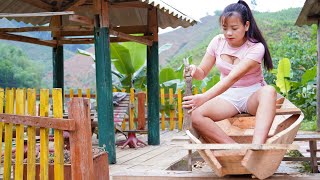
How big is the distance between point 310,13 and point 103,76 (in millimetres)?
5660

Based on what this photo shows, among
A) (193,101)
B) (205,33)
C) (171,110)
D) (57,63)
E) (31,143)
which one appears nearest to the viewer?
(193,101)

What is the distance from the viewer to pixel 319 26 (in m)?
11.0

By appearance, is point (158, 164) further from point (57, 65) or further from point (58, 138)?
point (57, 65)

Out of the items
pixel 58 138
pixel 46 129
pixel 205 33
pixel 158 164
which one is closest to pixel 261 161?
pixel 58 138

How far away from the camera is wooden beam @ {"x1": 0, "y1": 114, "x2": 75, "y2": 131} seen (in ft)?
12.2

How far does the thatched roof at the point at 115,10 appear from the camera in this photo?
A: 7742mm

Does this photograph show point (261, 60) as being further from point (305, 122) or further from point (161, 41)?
point (161, 41)

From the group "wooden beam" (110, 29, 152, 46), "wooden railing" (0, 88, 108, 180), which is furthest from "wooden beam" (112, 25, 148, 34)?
"wooden railing" (0, 88, 108, 180)

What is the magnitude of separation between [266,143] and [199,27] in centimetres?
4066

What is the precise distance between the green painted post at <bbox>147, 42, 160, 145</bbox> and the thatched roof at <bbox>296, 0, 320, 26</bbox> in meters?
3.09

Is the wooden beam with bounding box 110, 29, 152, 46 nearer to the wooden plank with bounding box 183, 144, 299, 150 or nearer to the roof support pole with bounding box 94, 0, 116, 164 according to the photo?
the roof support pole with bounding box 94, 0, 116, 164

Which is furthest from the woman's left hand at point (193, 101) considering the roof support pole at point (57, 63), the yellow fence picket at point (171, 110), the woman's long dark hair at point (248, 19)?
the yellow fence picket at point (171, 110)

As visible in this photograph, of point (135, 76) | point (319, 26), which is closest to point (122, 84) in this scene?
point (135, 76)

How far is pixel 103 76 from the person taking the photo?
6898 mm
